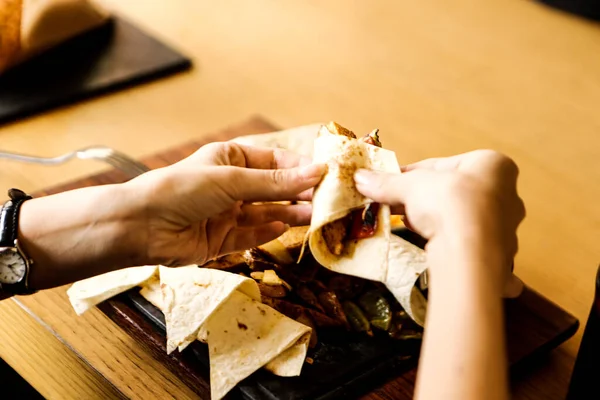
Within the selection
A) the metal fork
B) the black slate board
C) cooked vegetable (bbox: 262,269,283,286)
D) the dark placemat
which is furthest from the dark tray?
the dark placemat

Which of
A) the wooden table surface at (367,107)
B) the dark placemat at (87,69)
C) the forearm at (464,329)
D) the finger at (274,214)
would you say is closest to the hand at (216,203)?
the finger at (274,214)

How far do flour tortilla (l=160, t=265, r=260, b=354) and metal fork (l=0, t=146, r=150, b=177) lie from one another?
38 cm

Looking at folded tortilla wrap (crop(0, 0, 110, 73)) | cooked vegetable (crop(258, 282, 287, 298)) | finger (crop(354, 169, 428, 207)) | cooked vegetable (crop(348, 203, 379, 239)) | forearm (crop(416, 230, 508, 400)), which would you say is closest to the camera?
forearm (crop(416, 230, 508, 400))

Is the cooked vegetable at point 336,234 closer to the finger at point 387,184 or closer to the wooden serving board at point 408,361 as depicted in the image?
the finger at point 387,184

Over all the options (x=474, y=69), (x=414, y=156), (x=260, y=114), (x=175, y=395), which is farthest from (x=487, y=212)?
(x=474, y=69)

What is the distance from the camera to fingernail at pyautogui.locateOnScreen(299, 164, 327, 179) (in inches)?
41.5

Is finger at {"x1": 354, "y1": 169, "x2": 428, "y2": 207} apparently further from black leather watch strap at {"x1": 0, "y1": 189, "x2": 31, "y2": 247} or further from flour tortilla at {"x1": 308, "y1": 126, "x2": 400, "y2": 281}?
black leather watch strap at {"x1": 0, "y1": 189, "x2": 31, "y2": 247}

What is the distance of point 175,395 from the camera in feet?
3.56

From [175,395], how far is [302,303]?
0.79 ft

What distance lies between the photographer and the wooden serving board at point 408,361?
Answer: 1.10m

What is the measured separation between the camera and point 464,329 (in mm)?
766

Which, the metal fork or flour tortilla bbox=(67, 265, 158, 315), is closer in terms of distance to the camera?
flour tortilla bbox=(67, 265, 158, 315)

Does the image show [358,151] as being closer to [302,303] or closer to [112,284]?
[302,303]

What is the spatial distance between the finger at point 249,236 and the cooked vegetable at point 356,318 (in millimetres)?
160
